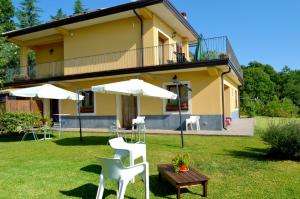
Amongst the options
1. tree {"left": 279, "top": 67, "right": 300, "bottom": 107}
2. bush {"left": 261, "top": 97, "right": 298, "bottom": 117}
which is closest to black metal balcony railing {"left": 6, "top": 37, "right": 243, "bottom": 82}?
bush {"left": 261, "top": 97, "right": 298, "bottom": 117}

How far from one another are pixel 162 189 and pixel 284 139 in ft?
12.1

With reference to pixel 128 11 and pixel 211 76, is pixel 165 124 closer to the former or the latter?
pixel 211 76

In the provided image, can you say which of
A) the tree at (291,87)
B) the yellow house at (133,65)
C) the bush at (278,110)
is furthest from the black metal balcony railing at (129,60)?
the tree at (291,87)

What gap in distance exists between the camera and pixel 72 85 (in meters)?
18.6

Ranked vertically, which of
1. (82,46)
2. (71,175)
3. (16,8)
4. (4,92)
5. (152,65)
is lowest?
(71,175)

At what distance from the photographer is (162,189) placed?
5496 mm

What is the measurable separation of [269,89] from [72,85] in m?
37.1

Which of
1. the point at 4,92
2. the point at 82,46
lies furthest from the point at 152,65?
the point at 4,92

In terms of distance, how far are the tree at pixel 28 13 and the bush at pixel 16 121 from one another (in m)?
27.5

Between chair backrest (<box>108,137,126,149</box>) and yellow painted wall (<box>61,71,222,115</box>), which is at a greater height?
yellow painted wall (<box>61,71,222,115</box>)

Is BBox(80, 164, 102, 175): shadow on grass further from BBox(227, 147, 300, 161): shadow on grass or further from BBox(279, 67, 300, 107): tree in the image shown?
BBox(279, 67, 300, 107): tree

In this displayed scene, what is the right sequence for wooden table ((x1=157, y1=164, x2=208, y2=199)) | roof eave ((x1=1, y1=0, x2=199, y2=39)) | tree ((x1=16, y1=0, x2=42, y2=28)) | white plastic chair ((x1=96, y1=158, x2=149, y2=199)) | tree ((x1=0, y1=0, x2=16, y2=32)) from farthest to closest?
1. tree ((x1=16, y1=0, x2=42, y2=28))
2. tree ((x1=0, y1=0, x2=16, y2=32))
3. roof eave ((x1=1, y1=0, x2=199, y2=39))
4. wooden table ((x1=157, y1=164, x2=208, y2=199))
5. white plastic chair ((x1=96, y1=158, x2=149, y2=199))

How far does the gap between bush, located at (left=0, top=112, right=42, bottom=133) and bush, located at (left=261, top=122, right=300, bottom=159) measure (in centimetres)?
1024

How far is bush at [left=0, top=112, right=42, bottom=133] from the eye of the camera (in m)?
13.3
